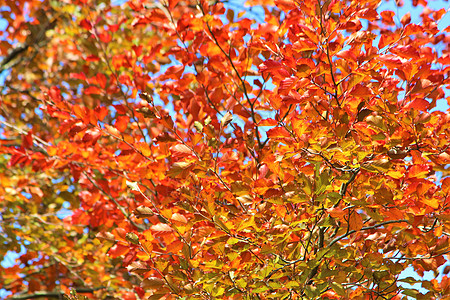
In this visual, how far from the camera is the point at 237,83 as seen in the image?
7.75 feet

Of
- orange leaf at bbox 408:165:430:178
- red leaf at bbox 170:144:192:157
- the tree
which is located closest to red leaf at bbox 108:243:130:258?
the tree

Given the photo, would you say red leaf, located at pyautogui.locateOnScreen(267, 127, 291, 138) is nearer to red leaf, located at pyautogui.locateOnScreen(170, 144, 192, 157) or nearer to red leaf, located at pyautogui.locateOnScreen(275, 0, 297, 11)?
red leaf, located at pyautogui.locateOnScreen(170, 144, 192, 157)

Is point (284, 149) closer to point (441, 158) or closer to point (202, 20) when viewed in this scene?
point (441, 158)

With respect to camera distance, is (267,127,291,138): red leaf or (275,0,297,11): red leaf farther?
(275,0,297,11): red leaf

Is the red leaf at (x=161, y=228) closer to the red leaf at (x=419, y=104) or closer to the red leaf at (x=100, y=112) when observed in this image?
the red leaf at (x=100, y=112)

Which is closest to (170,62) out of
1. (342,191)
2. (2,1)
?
(342,191)

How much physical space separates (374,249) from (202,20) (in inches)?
55.6

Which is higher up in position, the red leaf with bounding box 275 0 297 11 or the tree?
the red leaf with bounding box 275 0 297 11

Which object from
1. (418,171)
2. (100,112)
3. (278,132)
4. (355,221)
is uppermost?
(100,112)

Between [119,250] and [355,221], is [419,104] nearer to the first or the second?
[355,221]

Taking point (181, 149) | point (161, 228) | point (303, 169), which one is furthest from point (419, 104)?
point (161, 228)

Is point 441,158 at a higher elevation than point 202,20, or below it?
below

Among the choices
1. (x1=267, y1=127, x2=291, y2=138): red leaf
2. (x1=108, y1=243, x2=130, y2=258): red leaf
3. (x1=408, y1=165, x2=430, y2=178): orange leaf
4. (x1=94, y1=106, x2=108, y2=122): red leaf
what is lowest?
(x1=408, y1=165, x2=430, y2=178): orange leaf

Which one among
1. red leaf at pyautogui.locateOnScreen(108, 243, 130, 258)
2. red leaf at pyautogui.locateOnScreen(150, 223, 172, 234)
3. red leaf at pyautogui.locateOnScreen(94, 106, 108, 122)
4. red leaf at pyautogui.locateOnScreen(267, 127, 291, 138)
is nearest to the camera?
red leaf at pyautogui.locateOnScreen(267, 127, 291, 138)
